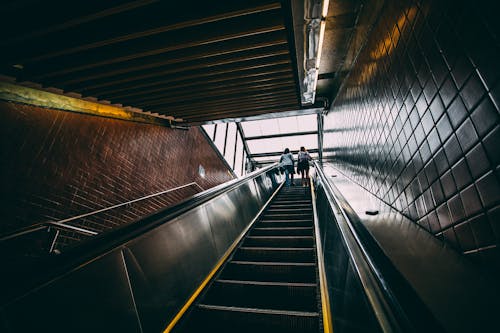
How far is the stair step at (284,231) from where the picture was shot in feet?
11.1

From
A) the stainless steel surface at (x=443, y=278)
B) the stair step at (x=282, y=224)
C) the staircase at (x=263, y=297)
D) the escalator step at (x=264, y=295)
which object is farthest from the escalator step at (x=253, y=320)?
the stair step at (x=282, y=224)

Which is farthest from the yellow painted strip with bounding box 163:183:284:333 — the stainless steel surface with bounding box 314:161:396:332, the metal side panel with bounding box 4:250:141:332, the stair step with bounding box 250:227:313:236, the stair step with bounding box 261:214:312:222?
the stainless steel surface with bounding box 314:161:396:332

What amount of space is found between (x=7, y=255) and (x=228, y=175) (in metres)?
8.05

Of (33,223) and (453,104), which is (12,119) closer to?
(33,223)

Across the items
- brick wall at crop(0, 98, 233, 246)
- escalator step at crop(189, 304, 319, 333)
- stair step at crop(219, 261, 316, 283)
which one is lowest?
escalator step at crop(189, 304, 319, 333)

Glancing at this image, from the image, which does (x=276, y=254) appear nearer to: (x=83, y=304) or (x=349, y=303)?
(x=349, y=303)

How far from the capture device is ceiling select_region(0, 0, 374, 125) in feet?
7.99

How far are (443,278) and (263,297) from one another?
4.57 ft

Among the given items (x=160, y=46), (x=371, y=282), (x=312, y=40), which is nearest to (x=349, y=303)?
(x=371, y=282)

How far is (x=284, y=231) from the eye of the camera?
351 cm

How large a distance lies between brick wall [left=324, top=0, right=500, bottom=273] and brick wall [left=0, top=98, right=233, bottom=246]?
428cm

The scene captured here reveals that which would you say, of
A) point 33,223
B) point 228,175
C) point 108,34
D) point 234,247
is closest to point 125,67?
point 108,34

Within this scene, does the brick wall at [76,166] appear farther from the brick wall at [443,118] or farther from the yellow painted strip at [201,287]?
the brick wall at [443,118]

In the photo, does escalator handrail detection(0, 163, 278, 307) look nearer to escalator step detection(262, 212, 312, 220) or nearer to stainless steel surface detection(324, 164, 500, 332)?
stainless steel surface detection(324, 164, 500, 332)
